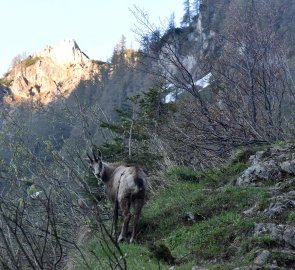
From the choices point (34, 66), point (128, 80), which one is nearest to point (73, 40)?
point (34, 66)

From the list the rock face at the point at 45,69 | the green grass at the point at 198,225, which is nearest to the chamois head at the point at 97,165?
the green grass at the point at 198,225

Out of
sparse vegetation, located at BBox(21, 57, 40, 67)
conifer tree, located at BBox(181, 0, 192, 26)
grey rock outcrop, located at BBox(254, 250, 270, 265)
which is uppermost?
sparse vegetation, located at BBox(21, 57, 40, 67)

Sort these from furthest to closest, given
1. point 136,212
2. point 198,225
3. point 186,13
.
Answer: point 186,13
point 136,212
point 198,225

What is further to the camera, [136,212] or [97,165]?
[97,165]

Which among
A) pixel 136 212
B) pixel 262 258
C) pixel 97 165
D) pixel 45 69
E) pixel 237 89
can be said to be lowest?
pixel 262 258

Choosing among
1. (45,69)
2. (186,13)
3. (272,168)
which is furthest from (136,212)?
(45,69)

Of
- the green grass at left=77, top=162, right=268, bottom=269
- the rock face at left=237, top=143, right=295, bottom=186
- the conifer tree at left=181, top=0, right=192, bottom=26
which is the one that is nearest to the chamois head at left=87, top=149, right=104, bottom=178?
the green grass at left=77, top=162, right=268, bottom=269

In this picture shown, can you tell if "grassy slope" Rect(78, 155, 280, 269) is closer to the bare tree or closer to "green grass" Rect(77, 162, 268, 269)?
"green grass" Rect(77, 162, 268, 269)

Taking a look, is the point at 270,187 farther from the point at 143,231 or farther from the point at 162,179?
the point at 162,179

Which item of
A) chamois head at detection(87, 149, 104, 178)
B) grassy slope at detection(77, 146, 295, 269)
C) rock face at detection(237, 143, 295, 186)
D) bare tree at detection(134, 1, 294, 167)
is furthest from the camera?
bare tree at detection(134, 1, 294, 167)

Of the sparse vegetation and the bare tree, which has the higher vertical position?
the sparse vegetation

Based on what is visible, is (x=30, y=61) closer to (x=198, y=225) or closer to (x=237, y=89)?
(x=237, y=89)

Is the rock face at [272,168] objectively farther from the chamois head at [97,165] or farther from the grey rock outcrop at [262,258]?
the grey rock outcrop at [262,258]

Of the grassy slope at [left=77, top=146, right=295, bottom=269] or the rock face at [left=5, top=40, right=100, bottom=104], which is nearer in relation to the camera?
the grassy slope at [left=77, top=146, right=295, bottom=269]
